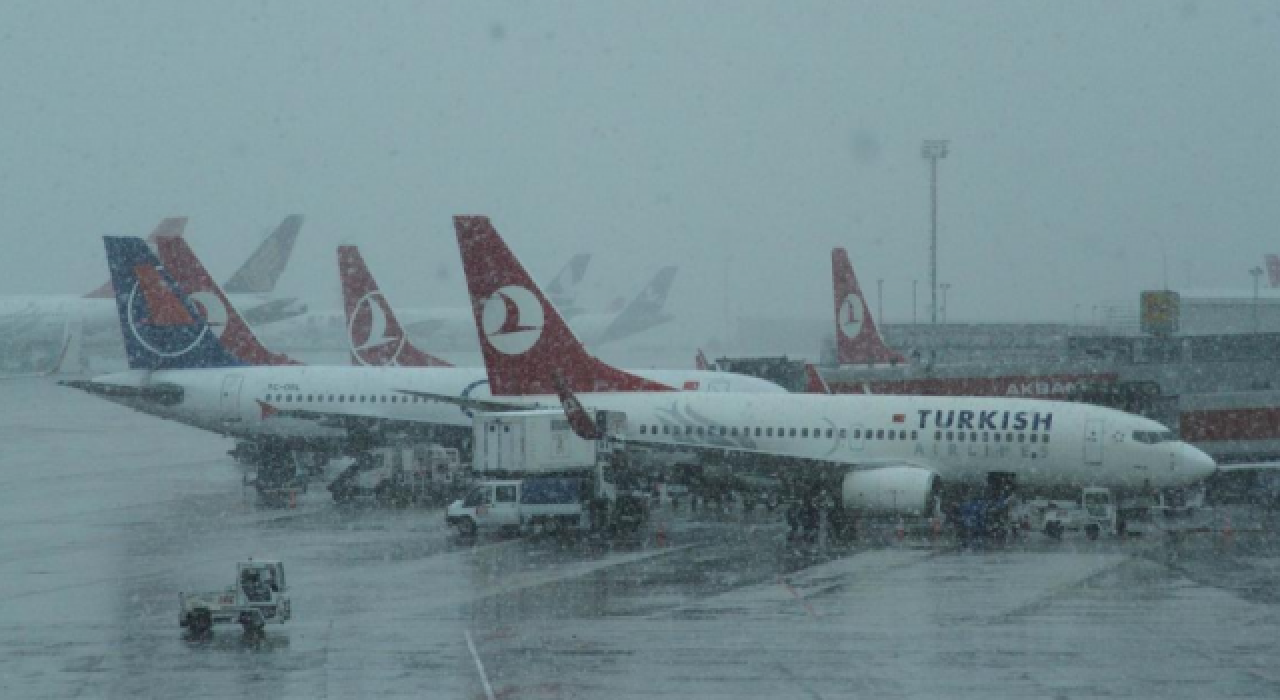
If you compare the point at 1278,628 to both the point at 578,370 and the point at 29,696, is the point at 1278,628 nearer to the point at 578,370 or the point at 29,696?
the point at 29,696

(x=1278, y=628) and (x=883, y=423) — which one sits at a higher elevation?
(x=883, y=423)

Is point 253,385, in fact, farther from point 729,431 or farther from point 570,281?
point 570,281

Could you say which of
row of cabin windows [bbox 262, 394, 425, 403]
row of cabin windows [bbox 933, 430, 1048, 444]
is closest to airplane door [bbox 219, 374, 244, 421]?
row of cabin windows [bbox 262, 394, 425, 403]

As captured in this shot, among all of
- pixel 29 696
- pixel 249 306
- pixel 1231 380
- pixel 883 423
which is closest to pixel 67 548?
pixel 29 696

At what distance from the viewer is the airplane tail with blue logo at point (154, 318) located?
56750mm

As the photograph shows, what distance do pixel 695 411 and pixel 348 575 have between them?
13.5 metres

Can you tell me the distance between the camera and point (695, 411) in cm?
4491

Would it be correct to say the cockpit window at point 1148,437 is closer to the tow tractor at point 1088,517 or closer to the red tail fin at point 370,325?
the tow tractor at point 1088,517

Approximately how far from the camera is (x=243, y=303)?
149625 millimetres

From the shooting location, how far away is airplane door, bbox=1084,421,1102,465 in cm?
4106

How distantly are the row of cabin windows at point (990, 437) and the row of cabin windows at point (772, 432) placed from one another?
0.83 meters

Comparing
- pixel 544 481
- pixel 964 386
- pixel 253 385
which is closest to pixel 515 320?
pixel 544 481

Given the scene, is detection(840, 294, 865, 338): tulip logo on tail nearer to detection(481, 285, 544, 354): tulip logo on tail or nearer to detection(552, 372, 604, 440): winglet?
detection(481, 285, 544, 354): tulip logo on tail

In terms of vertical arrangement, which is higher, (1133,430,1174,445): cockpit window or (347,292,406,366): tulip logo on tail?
(347,292,406,366): tulip logo on tail
